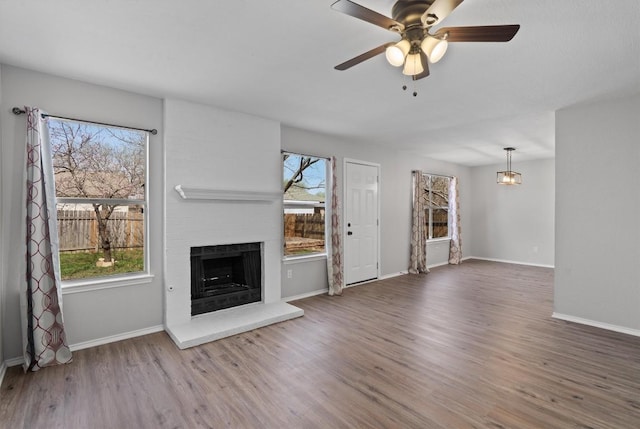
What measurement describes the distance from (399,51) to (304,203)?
10.3 feet

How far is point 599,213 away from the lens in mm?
3451

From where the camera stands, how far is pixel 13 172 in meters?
2.63

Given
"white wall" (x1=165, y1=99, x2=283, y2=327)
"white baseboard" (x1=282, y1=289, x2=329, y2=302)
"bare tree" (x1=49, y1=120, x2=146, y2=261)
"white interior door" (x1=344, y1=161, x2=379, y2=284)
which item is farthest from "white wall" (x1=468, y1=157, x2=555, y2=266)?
"bare tree" (x1=49, y1=120, x2=146, y2=261)

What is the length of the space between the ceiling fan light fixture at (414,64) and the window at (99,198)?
9.16ft

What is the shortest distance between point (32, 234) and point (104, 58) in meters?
1.57

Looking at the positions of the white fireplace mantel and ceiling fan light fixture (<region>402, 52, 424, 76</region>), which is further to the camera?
the white fireplace mantel

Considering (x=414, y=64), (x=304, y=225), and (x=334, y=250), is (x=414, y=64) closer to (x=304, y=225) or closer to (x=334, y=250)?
(x=304, y=225)

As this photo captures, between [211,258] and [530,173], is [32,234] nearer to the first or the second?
[211,258]

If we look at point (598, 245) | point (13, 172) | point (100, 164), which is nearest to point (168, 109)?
point (100, 164)

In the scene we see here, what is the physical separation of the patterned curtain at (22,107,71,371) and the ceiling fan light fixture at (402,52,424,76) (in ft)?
9.96

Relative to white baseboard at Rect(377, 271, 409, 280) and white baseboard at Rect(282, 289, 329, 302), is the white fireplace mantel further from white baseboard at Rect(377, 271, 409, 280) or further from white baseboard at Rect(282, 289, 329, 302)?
white baseboard at Rect(377, 271, 409, 280)

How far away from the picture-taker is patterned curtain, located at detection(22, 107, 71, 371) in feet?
8.44

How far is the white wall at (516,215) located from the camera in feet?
23.1

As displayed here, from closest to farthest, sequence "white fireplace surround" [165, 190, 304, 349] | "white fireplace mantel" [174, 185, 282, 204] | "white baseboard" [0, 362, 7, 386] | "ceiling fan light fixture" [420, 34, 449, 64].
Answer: "ceiling fan light fixture" [420, 34, 449, 64] < "white baseboard" [0, 362, 7, 386] < "white fireplace surround" [165, 190, 304, 349] < "white fireplace mantel" [174, 185, 282, 204]
